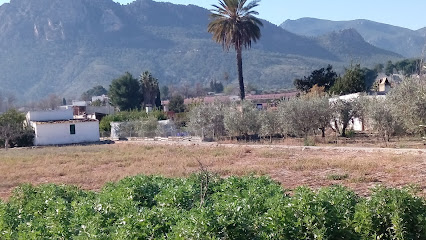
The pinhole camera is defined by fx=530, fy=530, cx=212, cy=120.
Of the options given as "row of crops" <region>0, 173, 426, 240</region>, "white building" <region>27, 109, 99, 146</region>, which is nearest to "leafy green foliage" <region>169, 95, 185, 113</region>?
"white building" <region>27, 109, 99, 146</region>

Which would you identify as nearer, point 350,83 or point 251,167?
point 251,167

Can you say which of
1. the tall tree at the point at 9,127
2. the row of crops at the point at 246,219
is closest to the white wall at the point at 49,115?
the tall tree at the point at 9,127

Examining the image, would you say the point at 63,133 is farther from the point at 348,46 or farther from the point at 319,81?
the point at 348,46

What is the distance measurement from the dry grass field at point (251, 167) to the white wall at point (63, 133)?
58.5ft

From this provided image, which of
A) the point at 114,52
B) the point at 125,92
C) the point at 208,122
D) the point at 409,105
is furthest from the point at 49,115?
the point at 114,52

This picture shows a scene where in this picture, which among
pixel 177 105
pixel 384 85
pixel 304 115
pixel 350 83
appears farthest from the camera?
pixel 177 105

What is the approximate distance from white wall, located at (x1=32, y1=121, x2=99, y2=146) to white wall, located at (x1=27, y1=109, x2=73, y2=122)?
3.30 metres

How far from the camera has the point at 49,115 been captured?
54.7 m

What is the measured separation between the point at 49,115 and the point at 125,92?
22880 mm

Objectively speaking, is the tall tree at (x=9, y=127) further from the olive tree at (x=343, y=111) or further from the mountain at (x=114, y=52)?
the mountain at (x=114, y=52)

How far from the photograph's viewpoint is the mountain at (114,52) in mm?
154750

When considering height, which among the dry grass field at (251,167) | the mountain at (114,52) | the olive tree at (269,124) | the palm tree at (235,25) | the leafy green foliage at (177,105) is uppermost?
the mountain at (114,52)

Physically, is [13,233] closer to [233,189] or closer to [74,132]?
[233,189]

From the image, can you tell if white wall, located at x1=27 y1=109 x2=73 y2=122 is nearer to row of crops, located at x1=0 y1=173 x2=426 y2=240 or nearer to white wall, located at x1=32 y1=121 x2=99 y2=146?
white wall, located at x1=32 y1=121 x2=99 y2=146
